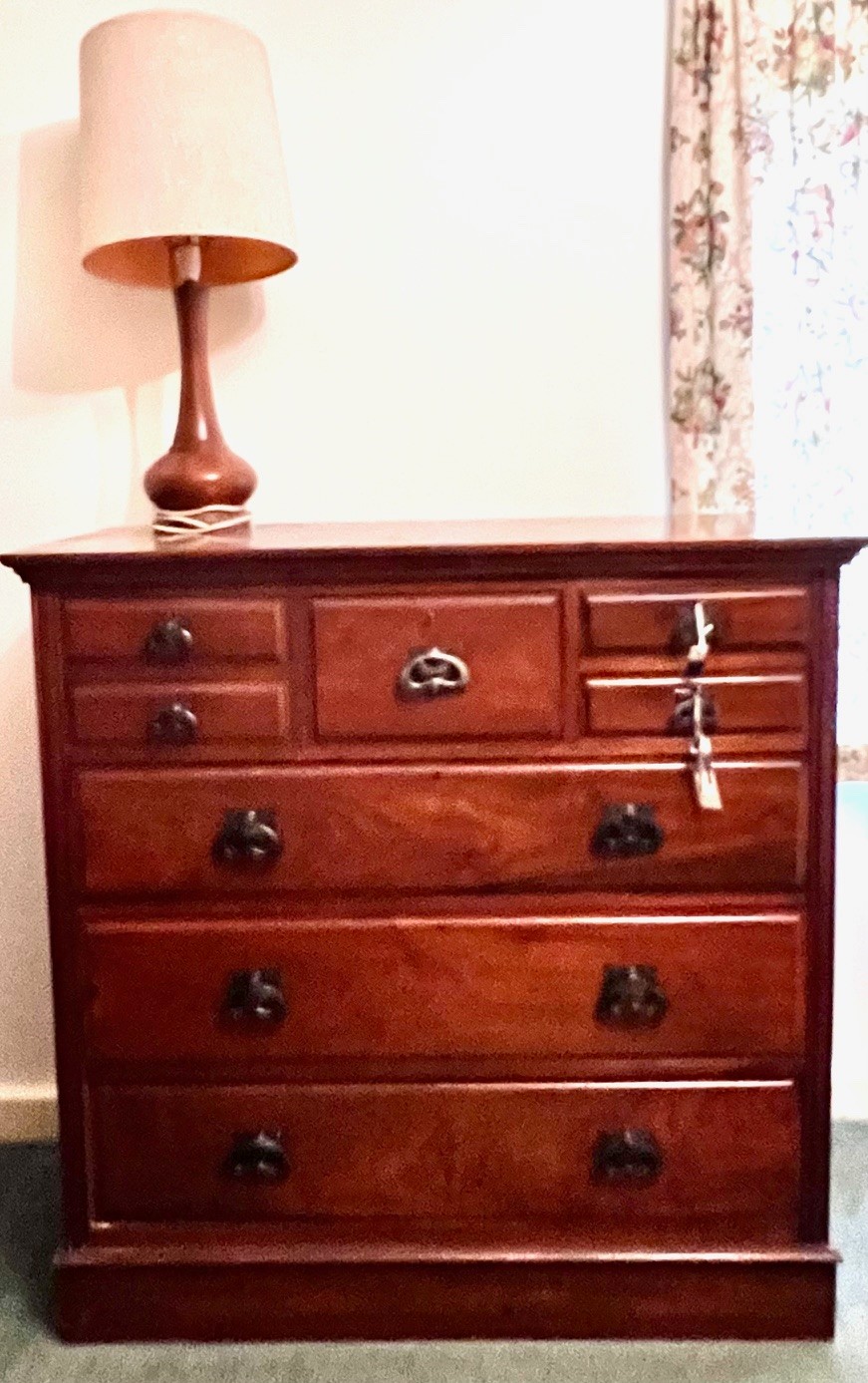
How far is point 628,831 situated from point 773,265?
0.98 meters

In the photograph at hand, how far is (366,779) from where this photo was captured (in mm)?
1450

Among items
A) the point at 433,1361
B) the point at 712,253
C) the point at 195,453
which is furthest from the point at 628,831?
the point at 712,253

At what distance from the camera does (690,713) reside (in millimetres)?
1426

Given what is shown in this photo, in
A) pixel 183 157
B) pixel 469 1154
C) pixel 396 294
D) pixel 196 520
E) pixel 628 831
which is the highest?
pixel 183 157

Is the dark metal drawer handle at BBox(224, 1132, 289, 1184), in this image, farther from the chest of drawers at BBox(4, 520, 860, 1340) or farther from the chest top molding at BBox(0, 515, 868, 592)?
the chest top molding at BBox(0, 515, 868, 592)

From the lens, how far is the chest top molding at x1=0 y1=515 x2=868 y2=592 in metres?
1.38

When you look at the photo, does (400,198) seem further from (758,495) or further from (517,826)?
(517,826)

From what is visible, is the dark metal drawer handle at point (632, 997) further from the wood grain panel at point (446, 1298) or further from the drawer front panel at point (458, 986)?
the wood grain panel at point (446, 1298)

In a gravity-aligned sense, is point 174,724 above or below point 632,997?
above

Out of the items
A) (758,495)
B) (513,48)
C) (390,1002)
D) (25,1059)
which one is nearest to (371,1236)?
(390,1002)

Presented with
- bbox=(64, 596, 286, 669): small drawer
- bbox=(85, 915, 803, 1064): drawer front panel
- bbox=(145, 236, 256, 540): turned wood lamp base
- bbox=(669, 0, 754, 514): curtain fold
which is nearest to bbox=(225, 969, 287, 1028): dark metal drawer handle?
bbox=(85, 915, 803, 1064): drawer front panel

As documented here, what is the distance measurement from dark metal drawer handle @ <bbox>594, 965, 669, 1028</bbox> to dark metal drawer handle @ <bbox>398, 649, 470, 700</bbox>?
405 millimetres

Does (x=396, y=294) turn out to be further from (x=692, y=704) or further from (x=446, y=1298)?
(x=446, y=1298)

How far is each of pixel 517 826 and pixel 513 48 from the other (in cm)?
127
